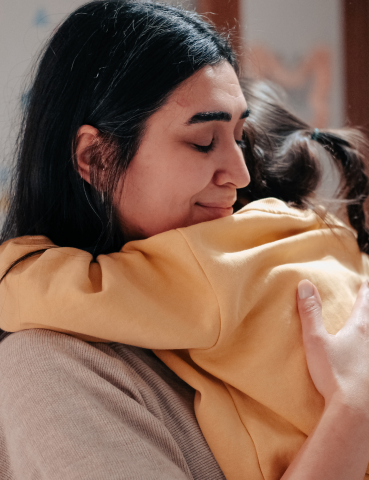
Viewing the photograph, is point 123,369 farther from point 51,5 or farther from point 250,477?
point 51,5

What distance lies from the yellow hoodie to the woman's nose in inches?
3.3

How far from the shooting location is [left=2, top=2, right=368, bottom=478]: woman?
29.3 inches

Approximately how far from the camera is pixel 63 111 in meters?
0.90

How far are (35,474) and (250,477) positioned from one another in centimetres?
35

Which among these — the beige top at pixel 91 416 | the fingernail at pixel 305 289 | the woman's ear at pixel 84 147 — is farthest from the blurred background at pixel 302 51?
the fingernail at pixel 305 289

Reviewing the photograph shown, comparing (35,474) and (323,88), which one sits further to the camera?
→ (323,88)

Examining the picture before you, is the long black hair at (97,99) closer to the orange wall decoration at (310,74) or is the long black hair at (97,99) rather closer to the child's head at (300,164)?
the child's head at (300,164)

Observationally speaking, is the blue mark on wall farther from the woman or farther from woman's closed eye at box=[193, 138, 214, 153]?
woman's closed eye at box=[193, 138, 214, 153]

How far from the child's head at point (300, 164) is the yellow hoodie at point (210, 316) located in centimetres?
35

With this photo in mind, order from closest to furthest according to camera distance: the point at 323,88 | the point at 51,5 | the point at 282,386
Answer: the point at 282,386
the point at 51,5
the point at 323,88

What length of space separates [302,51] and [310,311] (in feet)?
3.70

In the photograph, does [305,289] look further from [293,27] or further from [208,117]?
[293,27]

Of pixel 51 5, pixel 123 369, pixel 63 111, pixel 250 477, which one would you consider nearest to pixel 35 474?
pixel 123 369

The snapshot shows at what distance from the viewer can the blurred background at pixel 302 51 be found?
117cm
